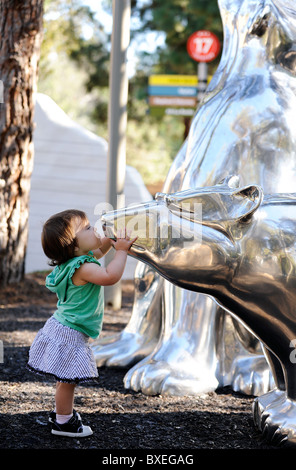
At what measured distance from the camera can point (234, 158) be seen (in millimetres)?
2812

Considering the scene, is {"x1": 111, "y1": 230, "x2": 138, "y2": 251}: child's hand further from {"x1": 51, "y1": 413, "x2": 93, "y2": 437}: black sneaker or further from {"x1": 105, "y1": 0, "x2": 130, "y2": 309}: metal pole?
{"x1": 105, "y1": 0, "x2": 130, "y2": 309}: metal pole

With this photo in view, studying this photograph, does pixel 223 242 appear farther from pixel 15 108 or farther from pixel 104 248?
pixel 15 108

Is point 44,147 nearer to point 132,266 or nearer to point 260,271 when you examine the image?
point 132,266

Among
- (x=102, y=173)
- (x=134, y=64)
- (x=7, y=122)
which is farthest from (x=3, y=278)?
(x=134, y=64)

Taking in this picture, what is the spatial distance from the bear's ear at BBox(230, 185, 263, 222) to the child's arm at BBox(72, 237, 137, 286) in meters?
0.36

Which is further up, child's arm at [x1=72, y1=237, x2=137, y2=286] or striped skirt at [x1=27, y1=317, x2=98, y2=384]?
child's arm at [x1=72, y1=237, x2=137, y2=286]

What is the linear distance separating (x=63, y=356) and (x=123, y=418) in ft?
1.35

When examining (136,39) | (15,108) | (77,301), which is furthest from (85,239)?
(136,39)

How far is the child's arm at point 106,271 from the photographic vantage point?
83.0 inches

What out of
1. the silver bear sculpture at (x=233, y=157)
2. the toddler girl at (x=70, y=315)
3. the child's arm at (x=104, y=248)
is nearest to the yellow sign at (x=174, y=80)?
the silver bear sculpture at (x=233, y=157)

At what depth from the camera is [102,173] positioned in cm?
768

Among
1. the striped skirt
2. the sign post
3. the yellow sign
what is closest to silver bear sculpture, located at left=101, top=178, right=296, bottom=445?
the striped skirt

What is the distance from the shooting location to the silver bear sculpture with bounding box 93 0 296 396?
2.78 m

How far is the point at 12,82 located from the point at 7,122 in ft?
1.16
